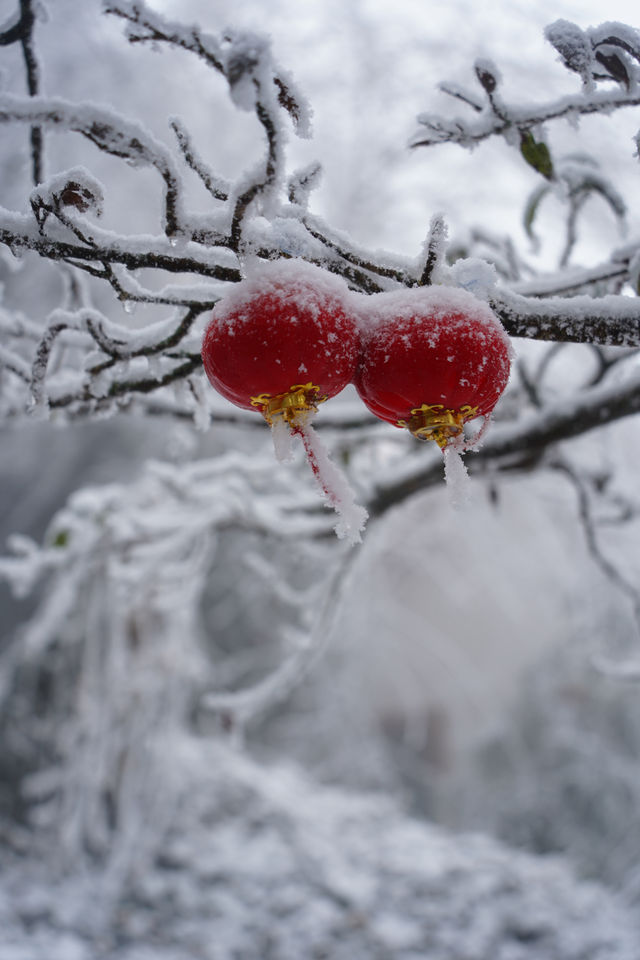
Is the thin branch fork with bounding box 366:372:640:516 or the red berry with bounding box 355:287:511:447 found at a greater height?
the thin branch fork with bounding box 366:372:640:516

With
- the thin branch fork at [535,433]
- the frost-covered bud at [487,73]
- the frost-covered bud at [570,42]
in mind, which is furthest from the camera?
the thin branch fork at [535,433]

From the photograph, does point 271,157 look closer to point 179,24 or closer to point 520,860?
point 179,24

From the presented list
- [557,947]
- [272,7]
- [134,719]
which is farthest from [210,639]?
[272,7]

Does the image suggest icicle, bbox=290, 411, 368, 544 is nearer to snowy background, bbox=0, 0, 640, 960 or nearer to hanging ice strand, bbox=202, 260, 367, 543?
hanging ice strand, bbox=202, 260, 367, 543

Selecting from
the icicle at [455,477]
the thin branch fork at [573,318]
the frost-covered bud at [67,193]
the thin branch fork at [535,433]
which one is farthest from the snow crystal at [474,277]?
the thin branch fork at [535,433]

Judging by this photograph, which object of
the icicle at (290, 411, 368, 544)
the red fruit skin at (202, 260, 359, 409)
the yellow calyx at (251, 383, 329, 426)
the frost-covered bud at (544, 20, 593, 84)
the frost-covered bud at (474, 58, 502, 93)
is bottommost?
the icicle at (290, 411, 368, 544)

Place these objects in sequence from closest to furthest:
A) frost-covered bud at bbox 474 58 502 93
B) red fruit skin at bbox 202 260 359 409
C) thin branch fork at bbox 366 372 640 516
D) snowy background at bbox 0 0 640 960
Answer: red fruit skin at bbox 202 260 359 409, frost-covered bud at bbox 474 58 502 93, thin branch fork at bbox 366 372 640 516, snowy background at bbox 0 0 640 960

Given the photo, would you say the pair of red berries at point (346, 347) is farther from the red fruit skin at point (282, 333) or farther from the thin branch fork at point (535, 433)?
the thin branch fork at point (535, 433)

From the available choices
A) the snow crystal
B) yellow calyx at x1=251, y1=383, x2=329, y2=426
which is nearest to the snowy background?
the snow crystal

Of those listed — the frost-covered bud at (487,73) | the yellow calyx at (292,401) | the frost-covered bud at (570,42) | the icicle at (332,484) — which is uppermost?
the frost-covered bud at (487,73)
